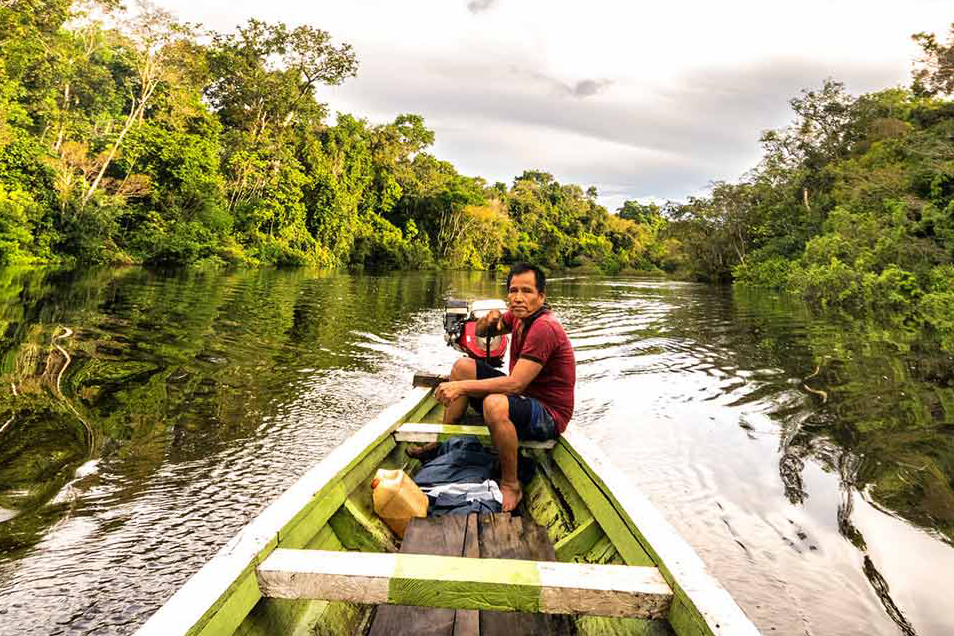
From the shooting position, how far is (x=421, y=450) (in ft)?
10.8

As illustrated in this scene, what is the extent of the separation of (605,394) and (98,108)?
29.8m

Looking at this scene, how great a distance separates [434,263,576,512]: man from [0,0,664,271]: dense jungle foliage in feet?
59.9

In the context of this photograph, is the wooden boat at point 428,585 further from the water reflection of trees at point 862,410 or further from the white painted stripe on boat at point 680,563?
the water reflection of trees at point 862,410

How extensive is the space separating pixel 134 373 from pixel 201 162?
2155 cm

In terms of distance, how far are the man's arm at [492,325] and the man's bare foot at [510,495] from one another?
A: 1.25m

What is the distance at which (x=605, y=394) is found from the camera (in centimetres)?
648

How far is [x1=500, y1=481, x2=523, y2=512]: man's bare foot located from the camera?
2707 millimetres

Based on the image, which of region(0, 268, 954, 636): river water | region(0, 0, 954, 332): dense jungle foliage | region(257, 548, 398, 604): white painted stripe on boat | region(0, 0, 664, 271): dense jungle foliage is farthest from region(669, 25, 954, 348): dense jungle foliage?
region(0, 0, 664, 271): dense jungle foliage

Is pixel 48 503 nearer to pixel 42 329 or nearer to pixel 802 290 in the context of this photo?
pixel 42 329

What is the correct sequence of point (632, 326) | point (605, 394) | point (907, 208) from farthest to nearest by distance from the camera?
1. point (907, 208)
2. point (632, 326)
3. point (605, 394)

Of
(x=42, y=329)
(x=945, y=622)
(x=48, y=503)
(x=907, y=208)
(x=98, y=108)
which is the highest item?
(x=98, y=108)

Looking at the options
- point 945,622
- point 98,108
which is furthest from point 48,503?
point 98,108

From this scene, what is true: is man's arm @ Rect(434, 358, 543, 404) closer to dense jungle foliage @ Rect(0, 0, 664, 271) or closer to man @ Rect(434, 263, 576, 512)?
man @ Rect(434, 263, 576, 512)

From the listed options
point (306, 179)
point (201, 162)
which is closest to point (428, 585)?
point (201, 162)
